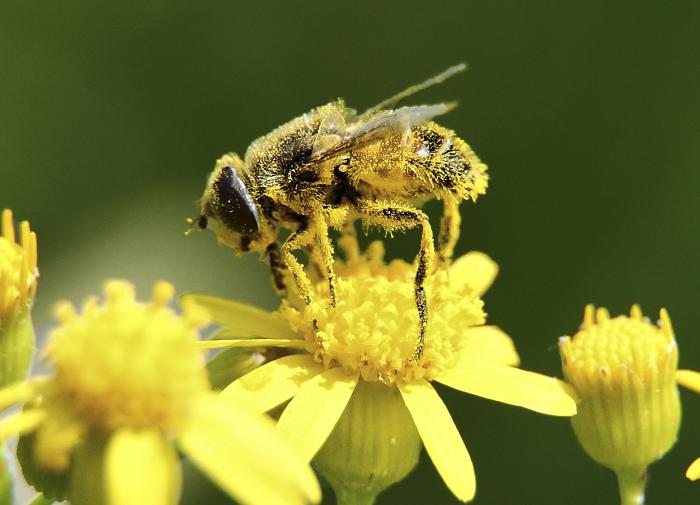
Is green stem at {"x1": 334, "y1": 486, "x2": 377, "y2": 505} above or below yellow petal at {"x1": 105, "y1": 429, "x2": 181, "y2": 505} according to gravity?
below

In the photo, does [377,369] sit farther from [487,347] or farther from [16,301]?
[16,301]

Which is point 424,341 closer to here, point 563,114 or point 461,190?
point 461,190

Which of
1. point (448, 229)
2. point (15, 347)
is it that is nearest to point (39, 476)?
point (15, 347)

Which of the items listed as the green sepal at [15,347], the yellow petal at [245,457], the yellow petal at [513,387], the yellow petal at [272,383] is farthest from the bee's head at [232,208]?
the yellow petal at [245,457]

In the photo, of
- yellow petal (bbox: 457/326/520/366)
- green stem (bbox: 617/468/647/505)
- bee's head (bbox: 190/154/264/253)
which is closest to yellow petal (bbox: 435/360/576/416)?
yellow petal (bbox: 457/326/520/366)

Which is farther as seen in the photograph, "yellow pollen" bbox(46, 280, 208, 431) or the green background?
the green background

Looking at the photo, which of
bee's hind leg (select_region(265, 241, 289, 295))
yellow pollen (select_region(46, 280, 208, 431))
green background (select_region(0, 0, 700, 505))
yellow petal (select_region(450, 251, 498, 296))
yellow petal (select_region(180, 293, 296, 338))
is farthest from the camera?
green background (select_region(0, 0, 700, 505))

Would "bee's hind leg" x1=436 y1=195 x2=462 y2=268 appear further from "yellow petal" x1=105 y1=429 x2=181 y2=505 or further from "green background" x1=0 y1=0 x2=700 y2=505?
"green background" x1=0 y1=0 x2=700 y2=505

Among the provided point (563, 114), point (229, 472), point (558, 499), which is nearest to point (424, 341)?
point (229, 472)
